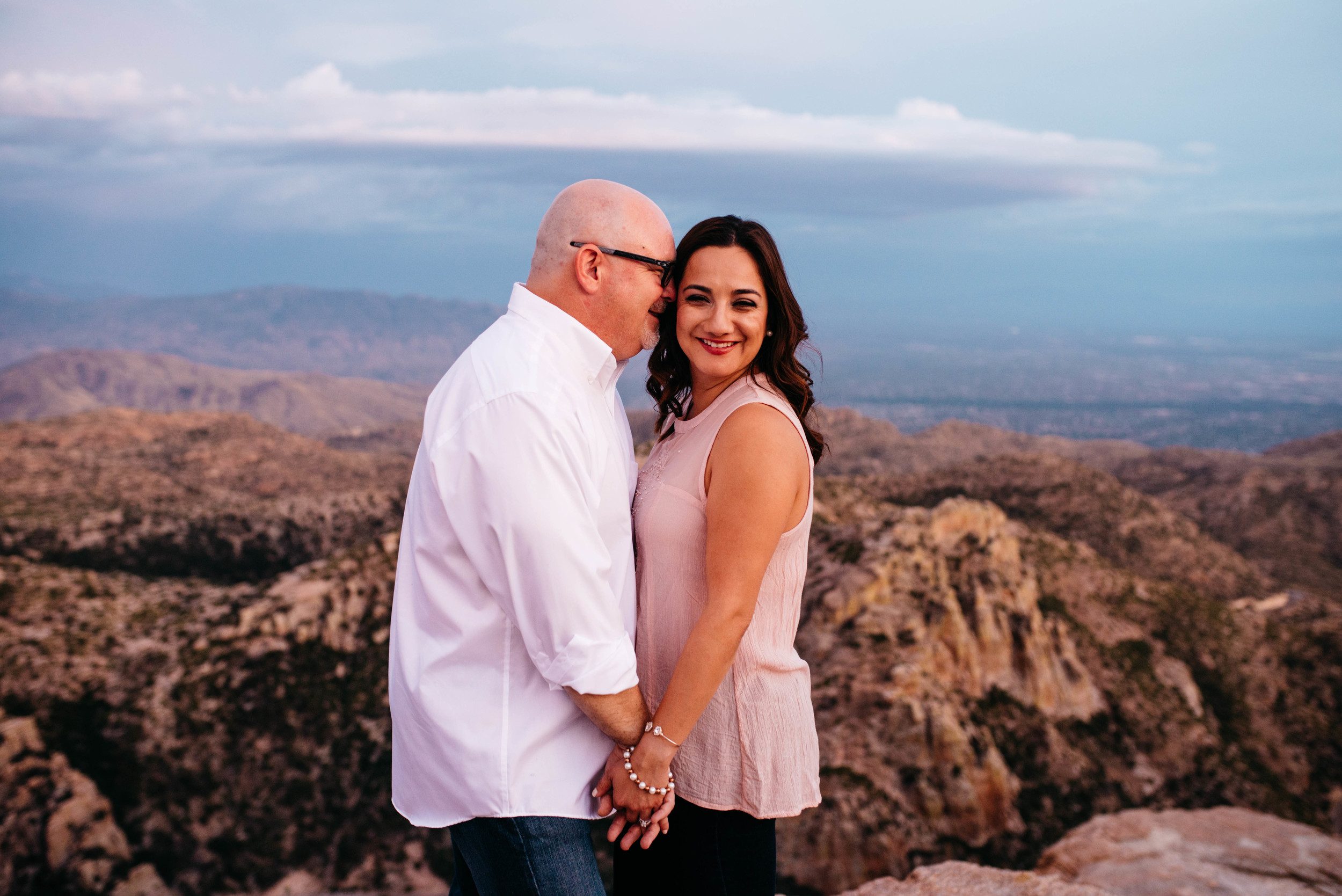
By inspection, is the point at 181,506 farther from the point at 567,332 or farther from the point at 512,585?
the point at 512,585

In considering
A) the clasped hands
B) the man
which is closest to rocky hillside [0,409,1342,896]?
the clasped hands

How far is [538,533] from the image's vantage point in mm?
3076

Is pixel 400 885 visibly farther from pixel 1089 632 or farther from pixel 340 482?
pixel 340 482

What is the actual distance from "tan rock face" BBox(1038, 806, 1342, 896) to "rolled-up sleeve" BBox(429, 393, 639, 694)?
7379 mm

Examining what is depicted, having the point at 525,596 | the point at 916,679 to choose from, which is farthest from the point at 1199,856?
the point at 525,596

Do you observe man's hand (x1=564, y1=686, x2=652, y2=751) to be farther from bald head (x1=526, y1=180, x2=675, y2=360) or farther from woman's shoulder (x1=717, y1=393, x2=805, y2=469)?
bald head (x1=526, y1=180, x2=675, y2=360)

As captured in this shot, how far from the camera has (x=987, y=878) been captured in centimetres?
675

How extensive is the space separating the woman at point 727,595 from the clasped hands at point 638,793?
14 millimetres

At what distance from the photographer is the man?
123 inches

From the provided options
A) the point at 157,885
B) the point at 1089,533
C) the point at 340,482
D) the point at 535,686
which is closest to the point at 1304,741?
the point at 1089,533

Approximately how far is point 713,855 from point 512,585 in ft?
5.92

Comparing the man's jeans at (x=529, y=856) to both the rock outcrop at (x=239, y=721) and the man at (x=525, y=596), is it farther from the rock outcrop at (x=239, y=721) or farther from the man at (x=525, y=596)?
the rock outcrop at (x=239, y=721)

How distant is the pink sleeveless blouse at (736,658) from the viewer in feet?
12.2

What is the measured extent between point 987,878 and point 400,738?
222 inches
